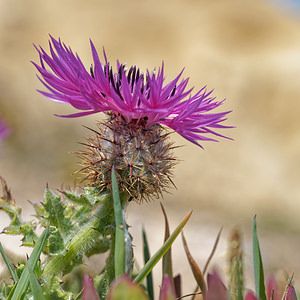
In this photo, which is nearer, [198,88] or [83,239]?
[83,239]

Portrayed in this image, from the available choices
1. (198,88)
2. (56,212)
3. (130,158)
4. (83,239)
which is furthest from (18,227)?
(198,88)

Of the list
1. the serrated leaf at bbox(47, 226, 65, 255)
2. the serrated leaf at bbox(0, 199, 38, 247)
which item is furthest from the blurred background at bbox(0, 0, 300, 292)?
the serrated leaf at bbox(47, 226, 65, 255)

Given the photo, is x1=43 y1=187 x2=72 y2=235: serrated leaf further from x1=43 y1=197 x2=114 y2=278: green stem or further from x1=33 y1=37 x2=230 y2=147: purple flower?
x1=33 y1=37 x2=230 y2=147: purple flower

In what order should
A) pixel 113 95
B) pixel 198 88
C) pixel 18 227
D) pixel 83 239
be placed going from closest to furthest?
pixel 113 95 → pixel 83 239 → pixel 18 227 → pixel 198 88

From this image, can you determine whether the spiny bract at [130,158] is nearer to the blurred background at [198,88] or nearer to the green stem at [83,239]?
the green stem at [83,239]

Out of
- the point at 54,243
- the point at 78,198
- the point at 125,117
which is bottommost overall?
the point at 54,243

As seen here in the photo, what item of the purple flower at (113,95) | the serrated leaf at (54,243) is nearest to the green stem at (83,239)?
the serrated leaf at (54,243)

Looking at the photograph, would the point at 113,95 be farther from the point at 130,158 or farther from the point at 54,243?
the point at 54,243

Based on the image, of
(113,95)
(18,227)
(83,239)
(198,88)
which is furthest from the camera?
(198,88)
